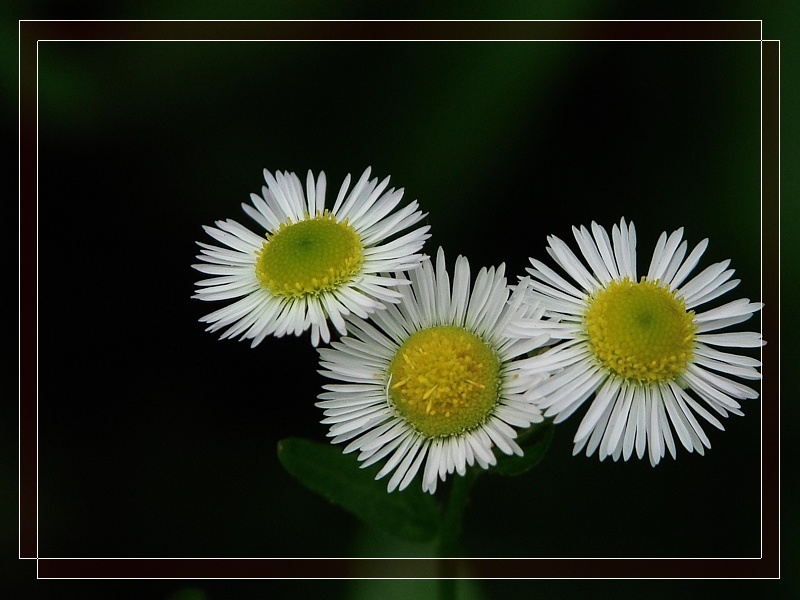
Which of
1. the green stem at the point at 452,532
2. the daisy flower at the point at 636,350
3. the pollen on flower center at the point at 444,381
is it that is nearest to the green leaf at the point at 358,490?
the green stem at the point at 452,532

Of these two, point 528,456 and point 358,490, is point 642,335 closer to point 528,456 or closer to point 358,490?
point 528,456

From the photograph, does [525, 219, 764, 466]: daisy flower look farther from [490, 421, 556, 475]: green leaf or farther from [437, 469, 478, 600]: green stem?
[437, 469, 478, 600]: green stem

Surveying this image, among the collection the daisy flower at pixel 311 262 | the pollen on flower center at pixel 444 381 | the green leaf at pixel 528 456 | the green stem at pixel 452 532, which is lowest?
the green stem at pixel 452 532

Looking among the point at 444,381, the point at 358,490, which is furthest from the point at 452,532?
→ the point at 444,381

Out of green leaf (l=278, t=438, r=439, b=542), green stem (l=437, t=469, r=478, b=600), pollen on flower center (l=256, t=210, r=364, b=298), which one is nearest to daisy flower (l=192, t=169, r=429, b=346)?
pollen on flower center (l=256, t=210, r=364, b=298)

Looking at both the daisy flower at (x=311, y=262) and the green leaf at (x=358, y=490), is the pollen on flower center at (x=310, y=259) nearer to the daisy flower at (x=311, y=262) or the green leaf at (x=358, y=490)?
the daisy flower at (x=311, y=262)

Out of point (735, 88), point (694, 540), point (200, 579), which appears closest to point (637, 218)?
point (735, 88)
